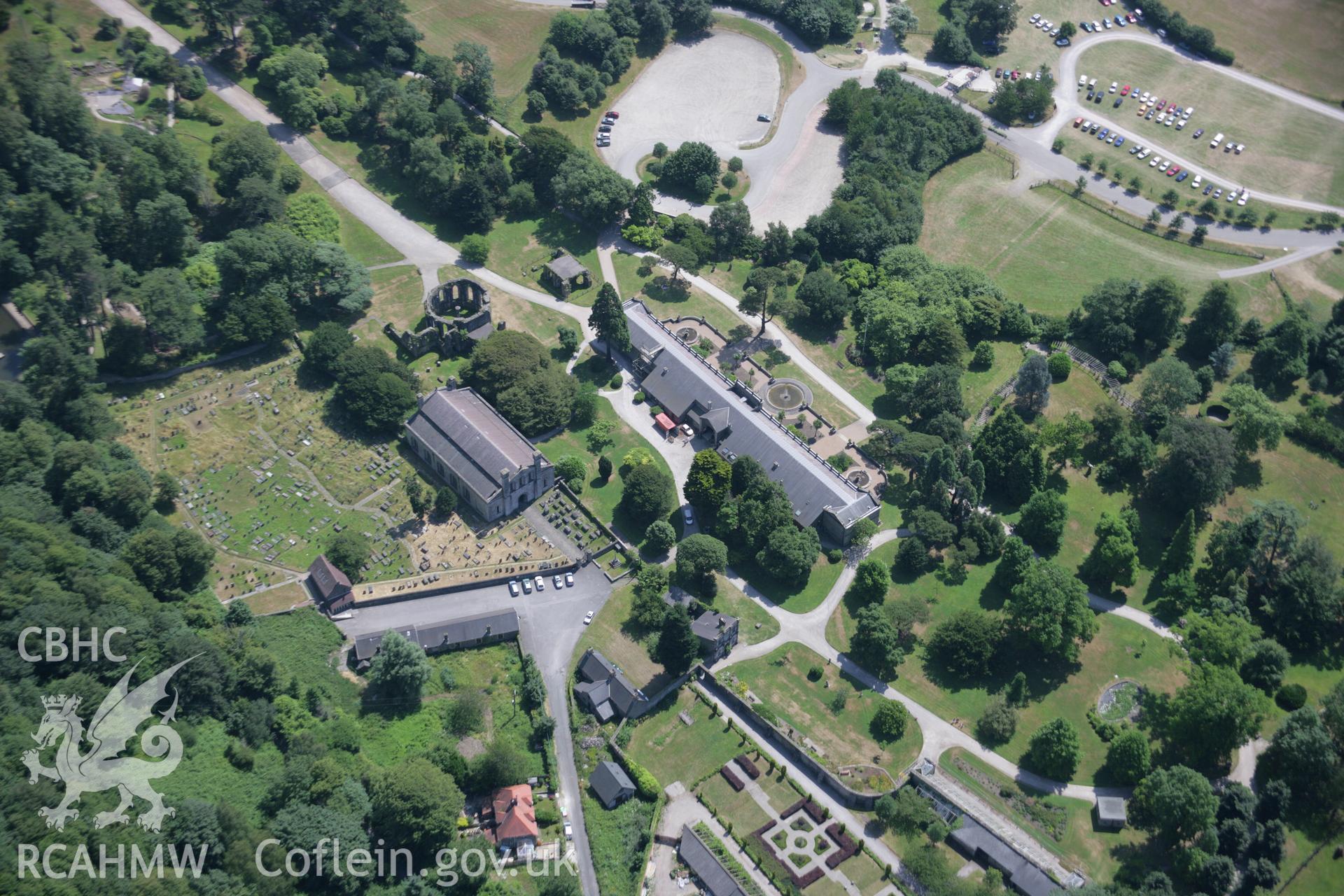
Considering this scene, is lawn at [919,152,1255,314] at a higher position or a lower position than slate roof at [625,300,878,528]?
higher

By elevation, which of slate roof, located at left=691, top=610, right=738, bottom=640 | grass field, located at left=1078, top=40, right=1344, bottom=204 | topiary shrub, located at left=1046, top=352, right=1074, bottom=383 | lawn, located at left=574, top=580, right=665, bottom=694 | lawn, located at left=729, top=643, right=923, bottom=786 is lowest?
lawn, located at left=574, top=580, right=665, bottom=694

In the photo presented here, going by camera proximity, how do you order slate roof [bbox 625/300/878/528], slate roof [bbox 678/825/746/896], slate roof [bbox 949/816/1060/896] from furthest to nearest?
slate roof [bbox 625/300/878/528] → slate roof [bbox 949/816/1060/896] → slate roof [bbox 678/825/746/896]

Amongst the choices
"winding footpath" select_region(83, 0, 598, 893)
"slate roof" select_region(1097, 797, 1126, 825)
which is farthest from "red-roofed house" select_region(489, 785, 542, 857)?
"winding footpath" select_region(83, 0, 598, 893)

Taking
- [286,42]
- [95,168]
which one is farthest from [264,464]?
[286,42]

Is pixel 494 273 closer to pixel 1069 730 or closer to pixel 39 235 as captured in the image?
pixel 39 235

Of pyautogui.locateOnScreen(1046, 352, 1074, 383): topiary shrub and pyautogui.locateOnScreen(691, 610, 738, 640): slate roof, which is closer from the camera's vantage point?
pyautogui.locateOnScreen(691, 610, 738, 640): slate roof

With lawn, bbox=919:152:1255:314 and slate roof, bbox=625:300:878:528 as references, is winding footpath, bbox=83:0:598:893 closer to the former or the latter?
slate roof, bbox=625:300:878:528

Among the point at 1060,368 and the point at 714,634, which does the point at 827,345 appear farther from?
the point at 714,634
